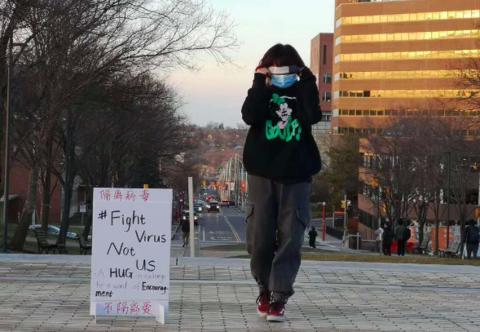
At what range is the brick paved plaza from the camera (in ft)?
23.4

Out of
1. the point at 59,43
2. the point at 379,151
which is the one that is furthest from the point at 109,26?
the point at 379,151

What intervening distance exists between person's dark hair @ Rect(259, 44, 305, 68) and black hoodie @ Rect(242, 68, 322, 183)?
0.35ft

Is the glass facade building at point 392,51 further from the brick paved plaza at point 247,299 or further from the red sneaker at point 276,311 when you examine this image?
the red sneaker at point 276,311

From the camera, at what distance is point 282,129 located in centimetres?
716

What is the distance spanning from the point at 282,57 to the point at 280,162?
0.80 meters

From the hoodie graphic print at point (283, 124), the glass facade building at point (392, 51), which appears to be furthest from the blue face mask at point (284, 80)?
the glass facade building at point (392, 51)

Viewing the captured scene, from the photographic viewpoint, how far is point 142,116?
43219 mm

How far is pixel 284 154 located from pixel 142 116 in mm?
36495

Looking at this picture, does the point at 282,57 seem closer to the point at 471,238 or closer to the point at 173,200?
the point at 471,238

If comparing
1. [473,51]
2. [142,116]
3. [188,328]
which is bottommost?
[188,328]

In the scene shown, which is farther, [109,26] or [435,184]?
[435,184]

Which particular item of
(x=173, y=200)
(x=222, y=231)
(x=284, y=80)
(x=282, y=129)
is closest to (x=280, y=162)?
(x=282, y=129)

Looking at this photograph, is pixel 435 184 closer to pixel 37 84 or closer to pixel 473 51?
pixel 37 84

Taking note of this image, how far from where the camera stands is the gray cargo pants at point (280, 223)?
23.4 ft
